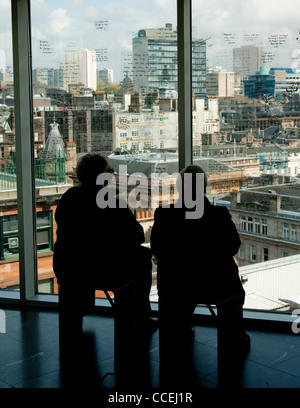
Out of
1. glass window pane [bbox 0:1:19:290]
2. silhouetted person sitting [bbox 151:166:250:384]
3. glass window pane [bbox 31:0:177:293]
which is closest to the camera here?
silhouetted person sitting [bbox 151:166:250:384]

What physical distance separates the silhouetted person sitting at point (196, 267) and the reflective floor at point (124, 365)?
0.70ft

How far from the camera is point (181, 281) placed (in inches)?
134

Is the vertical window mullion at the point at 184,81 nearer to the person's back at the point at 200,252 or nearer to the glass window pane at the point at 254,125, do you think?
the glass window pane at the point at 254,125

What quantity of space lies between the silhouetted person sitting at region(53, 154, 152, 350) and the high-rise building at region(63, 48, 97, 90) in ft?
3.46

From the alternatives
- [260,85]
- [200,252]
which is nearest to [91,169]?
[200,252]

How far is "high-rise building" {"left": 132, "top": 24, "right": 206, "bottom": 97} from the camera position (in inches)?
167

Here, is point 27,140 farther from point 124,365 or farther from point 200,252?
point 124,365

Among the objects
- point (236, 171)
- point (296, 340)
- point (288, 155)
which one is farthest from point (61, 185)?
point (296, 340)

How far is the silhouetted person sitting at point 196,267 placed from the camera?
338cm

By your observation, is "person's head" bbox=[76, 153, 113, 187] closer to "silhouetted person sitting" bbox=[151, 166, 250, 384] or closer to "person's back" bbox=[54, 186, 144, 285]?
"person's back" bbox=[54, 186, 144, 285]

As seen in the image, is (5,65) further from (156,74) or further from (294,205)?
(294,205)

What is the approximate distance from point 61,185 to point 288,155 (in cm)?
189

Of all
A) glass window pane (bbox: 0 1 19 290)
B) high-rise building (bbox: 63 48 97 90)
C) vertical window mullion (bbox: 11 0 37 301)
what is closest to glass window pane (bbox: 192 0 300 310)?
high-rise building (bbox: 63 48 97 90)

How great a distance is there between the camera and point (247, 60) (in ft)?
13.4
